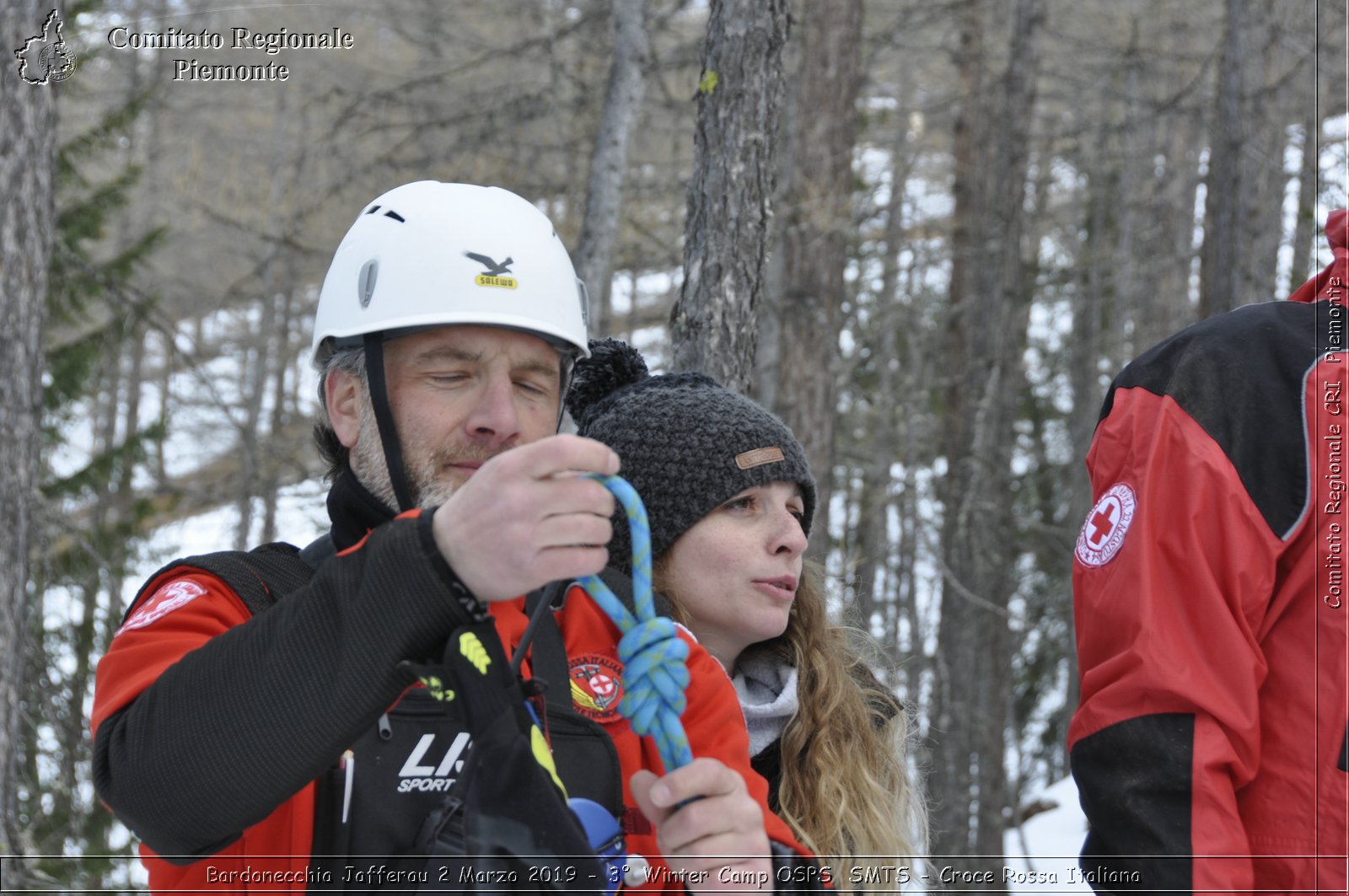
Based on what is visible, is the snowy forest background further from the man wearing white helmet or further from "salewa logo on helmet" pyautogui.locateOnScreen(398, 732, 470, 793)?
"salewa logo on helmet" pyautogui.locateOnScreen(398, 732, 470, 793)

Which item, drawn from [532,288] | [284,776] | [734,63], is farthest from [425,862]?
[734,63]

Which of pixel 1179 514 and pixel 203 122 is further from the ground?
pixel 203 122

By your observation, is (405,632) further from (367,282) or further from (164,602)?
(367,282)

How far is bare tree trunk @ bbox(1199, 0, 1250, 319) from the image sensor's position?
8.64m

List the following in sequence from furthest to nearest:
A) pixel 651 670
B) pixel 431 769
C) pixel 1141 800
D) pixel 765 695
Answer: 1. pixel 765 695
2. pixel 1141 800
3. pixel 431 769
4. pixel 651 670

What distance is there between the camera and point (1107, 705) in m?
2.16

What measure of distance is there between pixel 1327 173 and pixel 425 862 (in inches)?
424

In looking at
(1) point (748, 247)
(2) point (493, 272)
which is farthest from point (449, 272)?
(1) point (748, 247)

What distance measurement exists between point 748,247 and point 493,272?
1.99 m

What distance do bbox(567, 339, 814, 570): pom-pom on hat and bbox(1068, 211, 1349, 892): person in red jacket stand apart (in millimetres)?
941

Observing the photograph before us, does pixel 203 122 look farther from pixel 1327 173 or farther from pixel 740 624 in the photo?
pixel 740 624

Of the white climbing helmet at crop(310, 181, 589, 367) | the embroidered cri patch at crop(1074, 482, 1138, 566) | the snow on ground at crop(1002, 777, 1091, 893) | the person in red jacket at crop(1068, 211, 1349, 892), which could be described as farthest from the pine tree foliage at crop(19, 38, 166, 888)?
the snow on ground at crop(1002, 777, 1091, 893)

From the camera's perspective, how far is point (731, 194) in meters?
4.28

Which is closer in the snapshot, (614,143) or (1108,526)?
(1108,526)
